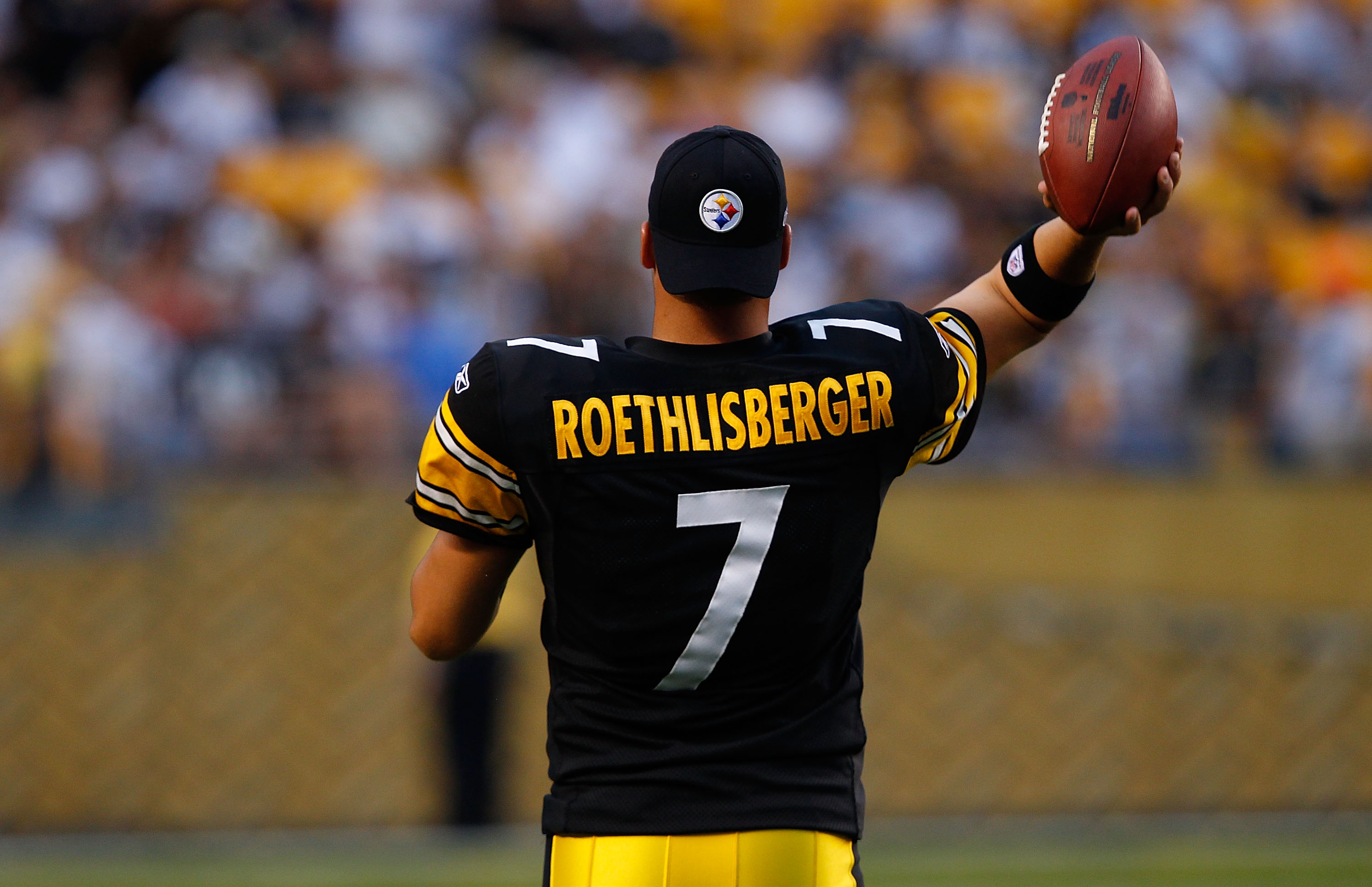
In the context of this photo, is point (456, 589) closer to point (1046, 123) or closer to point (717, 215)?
point (717, 215)

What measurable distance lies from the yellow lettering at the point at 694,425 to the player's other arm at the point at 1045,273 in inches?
22.2

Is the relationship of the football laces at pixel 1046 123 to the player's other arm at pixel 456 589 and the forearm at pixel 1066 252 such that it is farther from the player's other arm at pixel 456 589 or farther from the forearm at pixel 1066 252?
the player's other arm at pixel 456 589

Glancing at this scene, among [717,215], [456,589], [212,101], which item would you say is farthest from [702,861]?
[212,101]

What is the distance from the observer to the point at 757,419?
2340 millimetres

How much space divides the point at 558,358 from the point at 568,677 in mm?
464

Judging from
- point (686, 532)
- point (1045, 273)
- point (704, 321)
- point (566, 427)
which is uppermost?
point (1045, 273)

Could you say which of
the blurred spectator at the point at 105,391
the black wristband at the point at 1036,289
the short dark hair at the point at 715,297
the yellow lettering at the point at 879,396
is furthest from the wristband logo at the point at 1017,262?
the blurred spectator at the point at 105,391

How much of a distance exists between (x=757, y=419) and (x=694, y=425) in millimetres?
90

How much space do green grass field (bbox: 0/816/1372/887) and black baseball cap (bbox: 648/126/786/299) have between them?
5.01m

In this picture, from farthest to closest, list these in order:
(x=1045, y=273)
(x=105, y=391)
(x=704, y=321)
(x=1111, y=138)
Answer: (x=105, y=391) < (x=1045, y=273) < (x=1111, y=138) < (x=704, y=321)

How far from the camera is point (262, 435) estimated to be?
28.1 ft

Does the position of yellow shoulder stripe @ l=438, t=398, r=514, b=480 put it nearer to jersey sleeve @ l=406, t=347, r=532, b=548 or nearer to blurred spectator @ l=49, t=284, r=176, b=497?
jersey sleeve @ l=406, t=347, r=532, b=548

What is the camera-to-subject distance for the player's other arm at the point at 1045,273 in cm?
267

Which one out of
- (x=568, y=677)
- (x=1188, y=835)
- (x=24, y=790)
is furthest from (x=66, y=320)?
(x=568, y=677)
